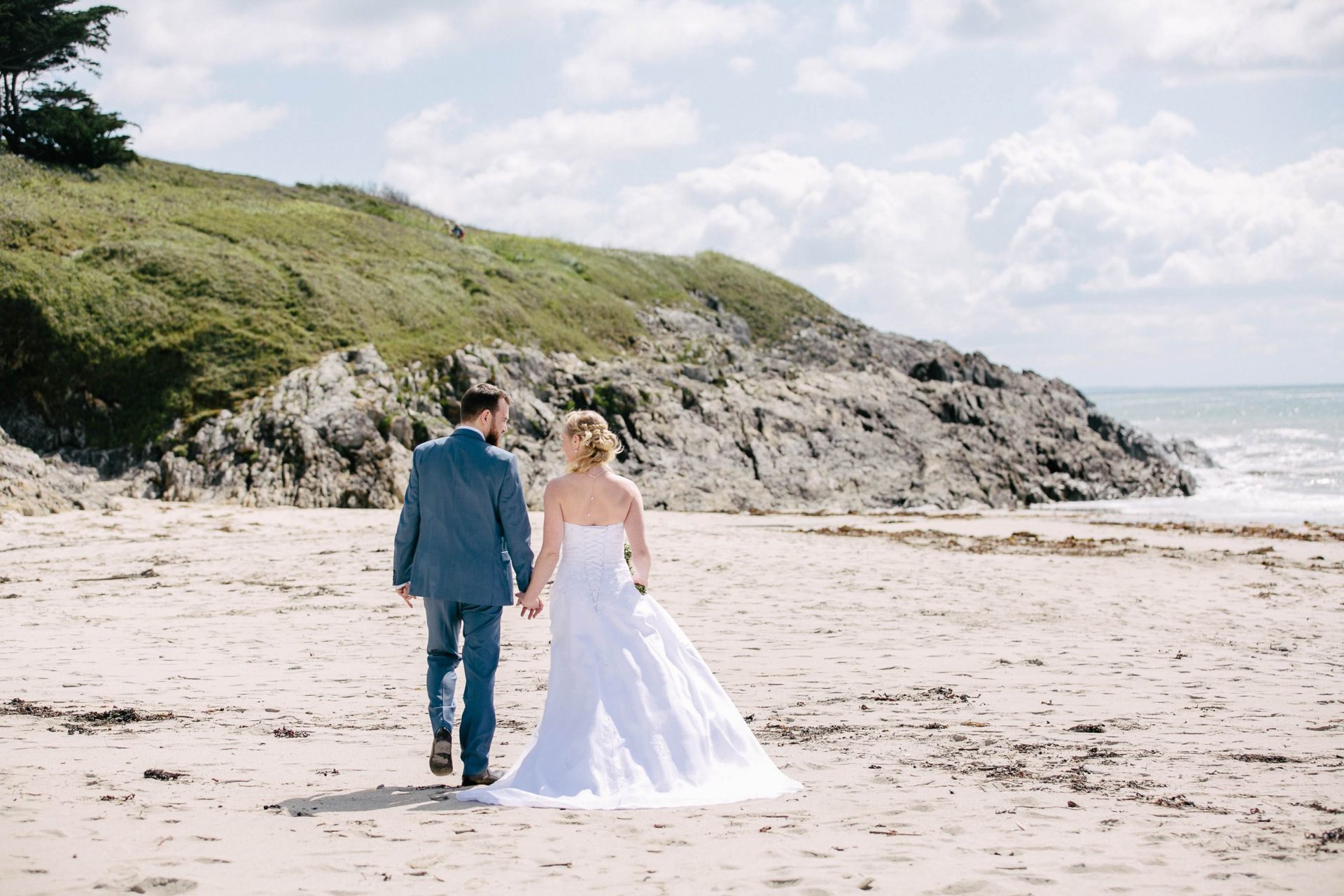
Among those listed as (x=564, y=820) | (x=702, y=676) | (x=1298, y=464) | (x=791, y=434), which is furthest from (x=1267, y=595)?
(x=1298, y=464)

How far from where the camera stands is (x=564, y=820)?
17.5 feet

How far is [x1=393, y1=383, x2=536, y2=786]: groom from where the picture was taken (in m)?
6.04

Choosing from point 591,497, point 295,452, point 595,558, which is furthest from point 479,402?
point 295,452

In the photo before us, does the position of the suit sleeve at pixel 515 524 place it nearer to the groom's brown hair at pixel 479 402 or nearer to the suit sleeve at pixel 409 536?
the groom's brown hair at pixel 479 402

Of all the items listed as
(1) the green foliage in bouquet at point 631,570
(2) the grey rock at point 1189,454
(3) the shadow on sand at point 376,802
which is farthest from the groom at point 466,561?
(2) the grey rock at point 1189,454

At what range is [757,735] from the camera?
23.7 ft

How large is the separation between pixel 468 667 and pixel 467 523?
0.78 m

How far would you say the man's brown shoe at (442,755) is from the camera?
6.02 metres

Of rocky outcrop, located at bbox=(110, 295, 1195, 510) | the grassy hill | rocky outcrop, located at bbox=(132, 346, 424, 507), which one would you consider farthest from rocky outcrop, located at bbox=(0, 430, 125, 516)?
the grassy hill

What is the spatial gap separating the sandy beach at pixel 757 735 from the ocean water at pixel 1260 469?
16815mm

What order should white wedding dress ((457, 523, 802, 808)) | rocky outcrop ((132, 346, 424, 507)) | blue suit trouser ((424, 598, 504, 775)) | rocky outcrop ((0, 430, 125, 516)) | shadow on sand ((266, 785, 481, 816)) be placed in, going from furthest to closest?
rocky outcrop ((132, 346, 424, 507)), rocky outcrop ((0, 430, 125, 516)), blue suit trouser ((424, 598, 504, 775)), white wedding dress ((457, 523, 802, 808)), shadow on sand ((266, 785, 481, 816))

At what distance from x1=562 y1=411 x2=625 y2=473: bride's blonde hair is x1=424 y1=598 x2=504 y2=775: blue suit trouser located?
90 centimetres

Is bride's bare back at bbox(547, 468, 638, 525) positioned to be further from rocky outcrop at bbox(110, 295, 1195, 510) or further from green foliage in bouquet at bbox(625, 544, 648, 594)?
rocky outcrop at bbox(110, 295, 1195, 510)

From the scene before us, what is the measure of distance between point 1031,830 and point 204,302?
2766cm
